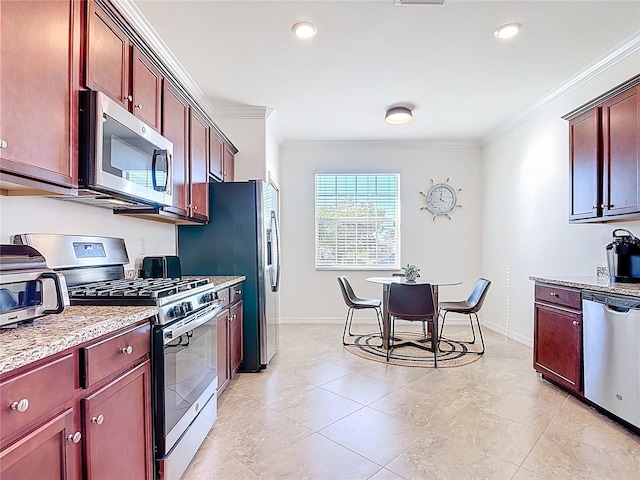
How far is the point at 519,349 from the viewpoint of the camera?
13.8 feet

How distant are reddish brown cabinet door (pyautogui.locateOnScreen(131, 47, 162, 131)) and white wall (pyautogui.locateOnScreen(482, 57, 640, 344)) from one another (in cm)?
347

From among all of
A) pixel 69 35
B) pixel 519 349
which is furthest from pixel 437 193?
pixel 69 35

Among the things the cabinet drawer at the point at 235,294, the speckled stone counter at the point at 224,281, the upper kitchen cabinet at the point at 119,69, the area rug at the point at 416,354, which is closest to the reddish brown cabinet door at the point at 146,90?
the upper kitchen cabinet at the point at 119,69

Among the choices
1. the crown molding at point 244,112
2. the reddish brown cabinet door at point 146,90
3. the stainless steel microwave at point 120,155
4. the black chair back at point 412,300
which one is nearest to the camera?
the stainless steel microwave at point 120,155

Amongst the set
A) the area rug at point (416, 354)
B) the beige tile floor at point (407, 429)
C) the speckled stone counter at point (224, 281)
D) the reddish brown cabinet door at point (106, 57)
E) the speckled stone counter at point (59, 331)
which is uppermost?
the reddish brown cabinet door at point (106, 57)

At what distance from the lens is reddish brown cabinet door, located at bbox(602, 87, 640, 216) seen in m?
2.61

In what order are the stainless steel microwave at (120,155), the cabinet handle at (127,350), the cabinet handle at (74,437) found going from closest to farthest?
1. the cabinet handle at (74,437)
2. the cabinet handle at (127,350)
3. the stainless steel microwave at (120,155)

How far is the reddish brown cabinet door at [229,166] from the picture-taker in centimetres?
393

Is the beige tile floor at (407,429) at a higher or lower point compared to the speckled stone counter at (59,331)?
lower


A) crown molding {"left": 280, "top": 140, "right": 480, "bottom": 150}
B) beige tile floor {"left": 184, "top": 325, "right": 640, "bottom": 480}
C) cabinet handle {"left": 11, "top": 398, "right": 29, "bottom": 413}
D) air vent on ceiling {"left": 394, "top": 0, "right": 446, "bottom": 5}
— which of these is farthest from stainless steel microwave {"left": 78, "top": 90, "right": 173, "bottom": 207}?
crown molding {"left": 280, "top": 140, "right": 480, "bottom": 150}

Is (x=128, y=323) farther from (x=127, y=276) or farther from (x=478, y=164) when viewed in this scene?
(x=478, y=164)

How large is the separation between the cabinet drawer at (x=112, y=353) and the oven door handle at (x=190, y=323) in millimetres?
92

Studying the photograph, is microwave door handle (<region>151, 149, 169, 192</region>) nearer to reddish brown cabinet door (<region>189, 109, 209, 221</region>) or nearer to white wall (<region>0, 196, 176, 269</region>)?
white wall (<region>0, 196, 176, 269</region>)

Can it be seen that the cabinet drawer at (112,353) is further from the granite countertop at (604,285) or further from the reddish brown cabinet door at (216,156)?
the granite countertop at (604,285)
